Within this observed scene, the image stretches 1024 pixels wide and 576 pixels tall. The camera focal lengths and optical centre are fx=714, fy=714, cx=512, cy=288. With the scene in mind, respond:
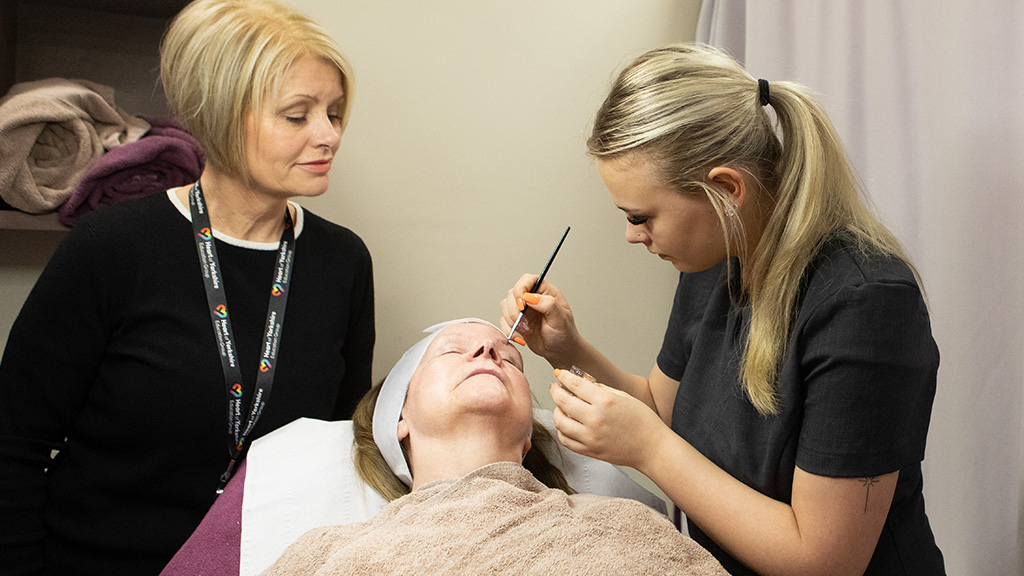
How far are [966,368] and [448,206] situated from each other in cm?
125

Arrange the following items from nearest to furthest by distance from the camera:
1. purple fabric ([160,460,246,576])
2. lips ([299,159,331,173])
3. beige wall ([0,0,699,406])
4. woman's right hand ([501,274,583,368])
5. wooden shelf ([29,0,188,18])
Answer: purple fabric ([160,460,246,576]) < lips ([299,159,331,173]) < woman's right hand ([501,274,583,368]) < wooden shelf ([29,0,188,18]) < beige wall ([0,0,699,406])

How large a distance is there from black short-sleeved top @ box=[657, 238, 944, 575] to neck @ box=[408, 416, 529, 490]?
350mm

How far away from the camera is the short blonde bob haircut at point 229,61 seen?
122 cm

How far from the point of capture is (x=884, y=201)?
5.27ft

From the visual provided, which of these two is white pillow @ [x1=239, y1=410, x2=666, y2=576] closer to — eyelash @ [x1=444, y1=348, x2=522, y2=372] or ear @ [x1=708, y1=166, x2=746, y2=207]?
eyelash @ [x1=444, y1=348, x2=522, y2=372]

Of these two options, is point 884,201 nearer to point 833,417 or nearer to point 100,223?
point 833,417

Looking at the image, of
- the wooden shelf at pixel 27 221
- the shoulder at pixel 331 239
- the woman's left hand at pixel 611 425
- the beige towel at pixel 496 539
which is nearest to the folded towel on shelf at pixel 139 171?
the wooden shelf at pixel 27 221

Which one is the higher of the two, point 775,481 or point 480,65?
point 480,65

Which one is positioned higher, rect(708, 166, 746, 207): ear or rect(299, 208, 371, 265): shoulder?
→ rect(708, 166, 746, 207): ear

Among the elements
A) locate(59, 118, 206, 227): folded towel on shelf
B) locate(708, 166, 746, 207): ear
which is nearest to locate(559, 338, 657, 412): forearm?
locate(708, 166, 746, 207): ear

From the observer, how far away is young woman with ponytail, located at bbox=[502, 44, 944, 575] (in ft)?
3.14

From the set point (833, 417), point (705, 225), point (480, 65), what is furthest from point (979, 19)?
point (480, 65)

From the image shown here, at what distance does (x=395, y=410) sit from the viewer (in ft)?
4.54

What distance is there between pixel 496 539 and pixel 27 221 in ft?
3.59
